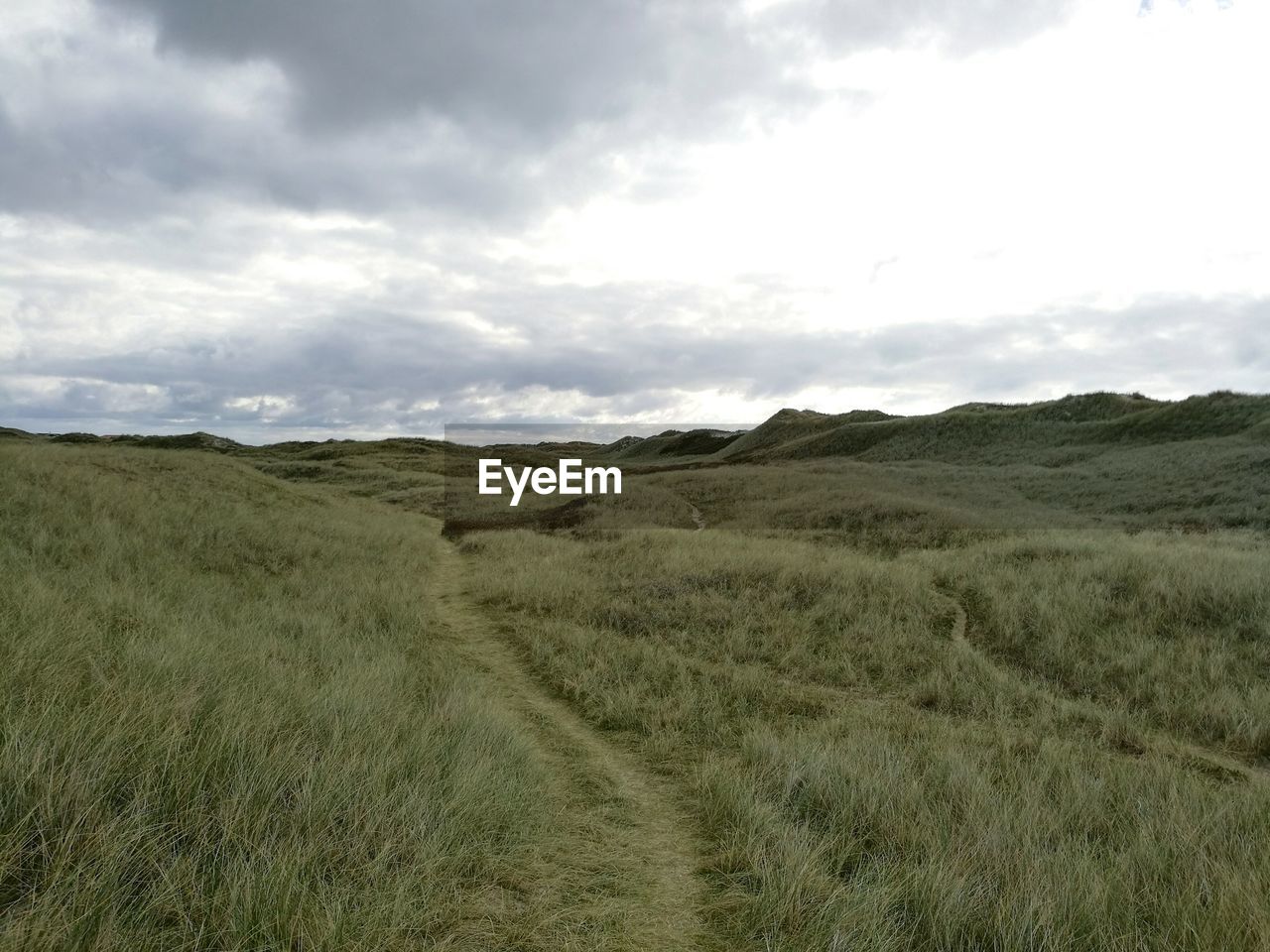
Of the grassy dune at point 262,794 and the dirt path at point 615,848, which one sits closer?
the grassy dune at point 262,794

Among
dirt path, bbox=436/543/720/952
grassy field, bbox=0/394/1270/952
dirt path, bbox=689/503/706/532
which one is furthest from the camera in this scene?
dirt path, bbox=689/503/706/532

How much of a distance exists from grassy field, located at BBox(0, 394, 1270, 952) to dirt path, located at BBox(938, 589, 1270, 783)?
6 centimetres

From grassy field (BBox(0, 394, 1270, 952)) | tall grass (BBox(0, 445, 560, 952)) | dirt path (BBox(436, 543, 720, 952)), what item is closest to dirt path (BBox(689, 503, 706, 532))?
grassy field (BBox(0, 394, 1270, 952))

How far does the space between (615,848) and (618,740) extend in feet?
8.38

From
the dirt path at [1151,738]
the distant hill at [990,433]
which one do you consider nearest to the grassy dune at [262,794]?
the dirt path at [1151,738]

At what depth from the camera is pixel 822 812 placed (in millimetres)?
5516

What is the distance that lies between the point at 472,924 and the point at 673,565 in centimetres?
1252

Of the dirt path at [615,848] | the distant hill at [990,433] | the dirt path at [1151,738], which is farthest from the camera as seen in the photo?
the distant hill at [990,433]

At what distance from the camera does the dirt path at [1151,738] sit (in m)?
7.04

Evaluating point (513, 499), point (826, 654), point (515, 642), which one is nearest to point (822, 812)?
point (826, 654)

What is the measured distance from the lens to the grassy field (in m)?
3.63

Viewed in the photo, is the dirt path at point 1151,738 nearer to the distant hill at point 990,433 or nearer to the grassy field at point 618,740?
the grassy field at point 618,740

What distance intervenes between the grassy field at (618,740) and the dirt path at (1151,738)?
0.06 meters

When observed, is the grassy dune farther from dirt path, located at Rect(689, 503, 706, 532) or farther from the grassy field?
dirt path, located at Rect(689, 503, 706, 532)
